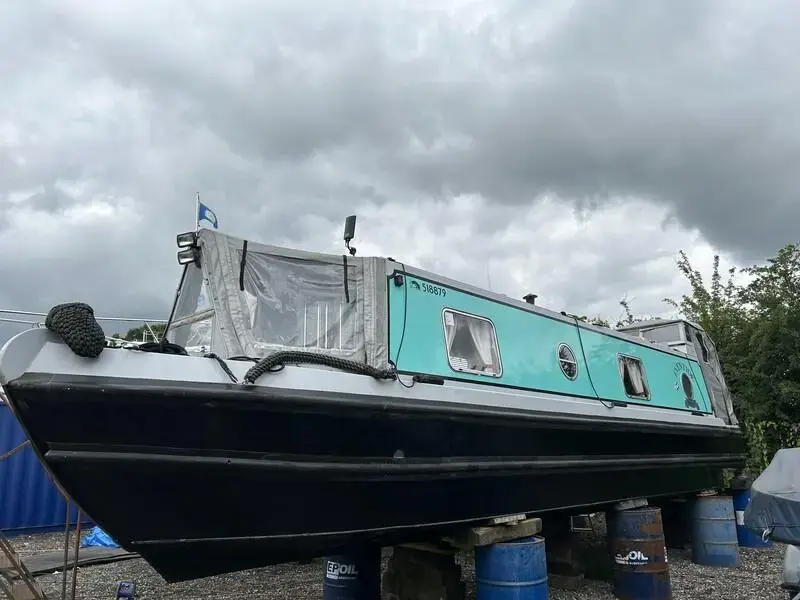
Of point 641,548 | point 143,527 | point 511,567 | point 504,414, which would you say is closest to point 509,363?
point 504,414

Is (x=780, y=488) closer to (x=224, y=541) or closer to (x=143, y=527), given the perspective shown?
(x=224, y=541)

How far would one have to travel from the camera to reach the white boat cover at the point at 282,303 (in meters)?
4.20

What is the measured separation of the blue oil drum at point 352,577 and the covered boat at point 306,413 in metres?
0.62

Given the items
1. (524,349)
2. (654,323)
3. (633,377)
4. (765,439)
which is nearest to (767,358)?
(765,439)

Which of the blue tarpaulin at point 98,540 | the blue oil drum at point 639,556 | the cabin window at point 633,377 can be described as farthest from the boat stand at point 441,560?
the blue tarpaulin at point 98,540

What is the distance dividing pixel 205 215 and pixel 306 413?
1.88m

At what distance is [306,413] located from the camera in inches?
149

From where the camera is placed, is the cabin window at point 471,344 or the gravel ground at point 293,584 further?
the gravel ground at point 293,584

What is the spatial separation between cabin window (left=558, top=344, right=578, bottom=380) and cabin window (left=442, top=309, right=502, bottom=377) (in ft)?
3.54

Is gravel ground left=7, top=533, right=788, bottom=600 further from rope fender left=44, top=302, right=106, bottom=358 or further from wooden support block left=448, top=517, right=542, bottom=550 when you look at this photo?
rope fender left=44, top=302, right=106, bottom=358

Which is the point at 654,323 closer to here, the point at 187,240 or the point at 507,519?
the point at 507,519

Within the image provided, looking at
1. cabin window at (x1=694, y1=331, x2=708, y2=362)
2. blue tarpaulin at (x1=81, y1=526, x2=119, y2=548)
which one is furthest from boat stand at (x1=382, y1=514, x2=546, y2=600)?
cabin window at (x1=694, y1=331, x2=708, y2=362)

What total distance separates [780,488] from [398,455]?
2970mm

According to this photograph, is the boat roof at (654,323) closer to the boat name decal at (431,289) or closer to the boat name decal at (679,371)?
the boat name decal at (679,371)
